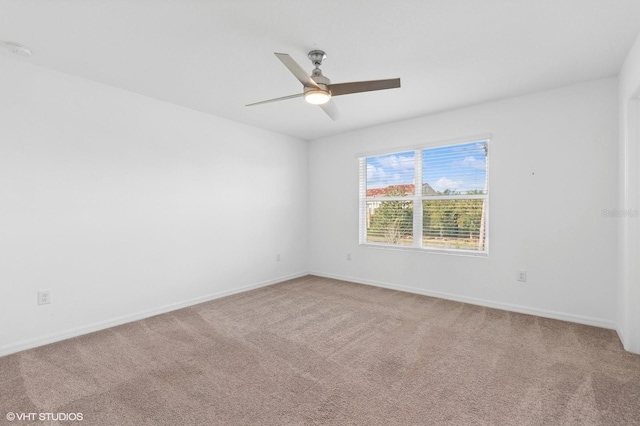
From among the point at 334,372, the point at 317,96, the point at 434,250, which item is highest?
the point at 317,96

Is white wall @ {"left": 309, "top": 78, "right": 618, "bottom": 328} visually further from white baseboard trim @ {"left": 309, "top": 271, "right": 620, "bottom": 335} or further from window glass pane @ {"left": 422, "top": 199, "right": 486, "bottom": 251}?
→ window glass pane @ {"left": 422, "top": 199, "right": 486, "bottom": 251}

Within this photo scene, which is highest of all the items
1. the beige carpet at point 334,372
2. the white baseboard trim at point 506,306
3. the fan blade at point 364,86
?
the fan blade at point 364,86

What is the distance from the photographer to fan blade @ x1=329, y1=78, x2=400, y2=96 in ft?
7.32

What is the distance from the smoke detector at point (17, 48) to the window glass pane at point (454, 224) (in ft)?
14.6

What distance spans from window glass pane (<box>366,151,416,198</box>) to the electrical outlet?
406 cm

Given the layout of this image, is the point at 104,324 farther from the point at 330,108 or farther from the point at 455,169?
the point at 455,169

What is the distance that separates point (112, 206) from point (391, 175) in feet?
12.0

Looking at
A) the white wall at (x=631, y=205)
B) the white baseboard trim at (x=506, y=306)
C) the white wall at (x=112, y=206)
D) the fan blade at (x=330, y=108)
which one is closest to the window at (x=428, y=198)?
the white baseboard trim at (x=506, y=306)

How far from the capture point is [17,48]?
240cm

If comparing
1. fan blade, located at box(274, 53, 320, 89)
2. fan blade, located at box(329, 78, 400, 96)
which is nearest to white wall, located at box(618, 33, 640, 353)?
fan blade, located at box(329, 78, 400, 96)

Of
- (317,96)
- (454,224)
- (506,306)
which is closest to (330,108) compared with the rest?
(317,96)

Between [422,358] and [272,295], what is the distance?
2385mm

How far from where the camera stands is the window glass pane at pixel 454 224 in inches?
153

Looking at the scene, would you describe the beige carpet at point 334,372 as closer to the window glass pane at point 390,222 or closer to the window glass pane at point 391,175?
the window glass pane at point 390,222
